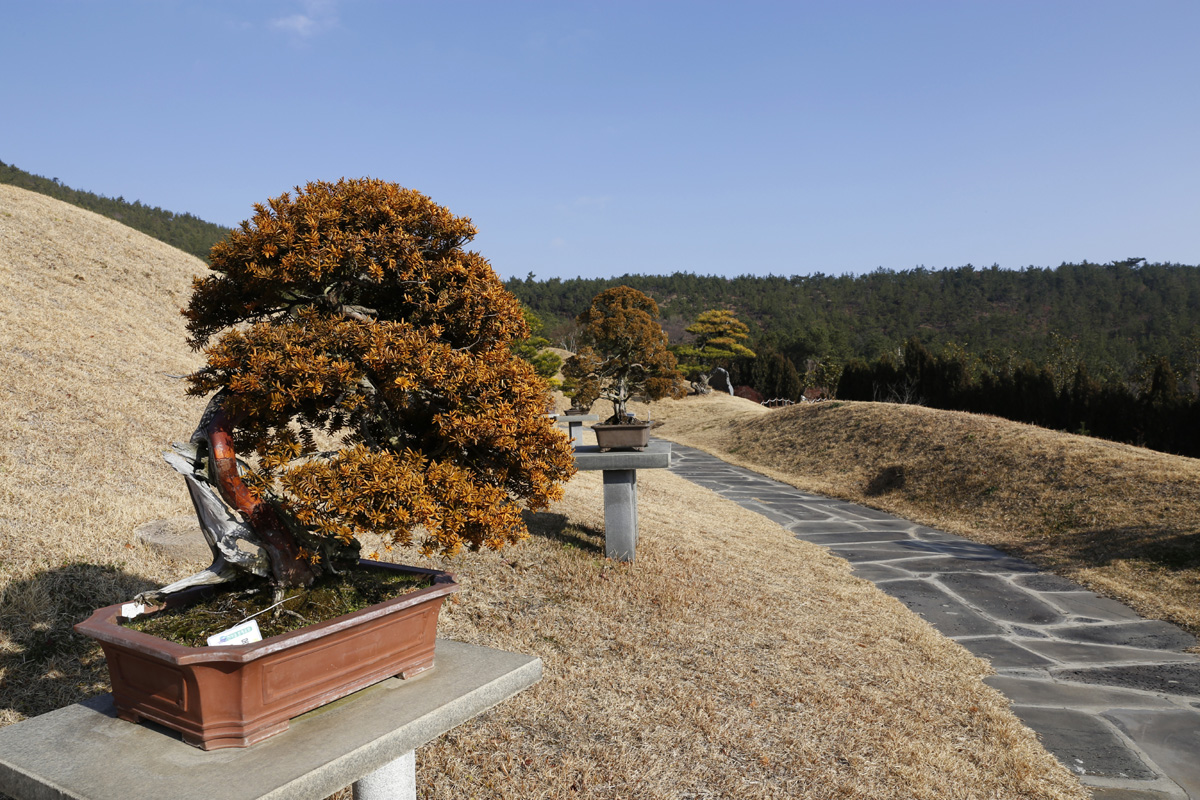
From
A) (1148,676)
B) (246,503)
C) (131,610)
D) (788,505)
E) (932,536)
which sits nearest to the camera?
(131,610)

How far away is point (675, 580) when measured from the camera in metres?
6.41

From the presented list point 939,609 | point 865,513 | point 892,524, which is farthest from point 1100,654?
point 865,513

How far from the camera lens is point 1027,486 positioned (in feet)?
40.6

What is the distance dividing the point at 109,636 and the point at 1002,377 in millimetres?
30277

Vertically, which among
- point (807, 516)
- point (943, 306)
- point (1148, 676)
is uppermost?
point (943, 306)

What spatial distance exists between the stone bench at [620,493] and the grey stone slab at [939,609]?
9.60ft

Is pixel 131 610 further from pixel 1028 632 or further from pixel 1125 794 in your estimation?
pixel 1028 632

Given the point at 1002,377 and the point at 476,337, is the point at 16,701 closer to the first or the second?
the point at 476,337

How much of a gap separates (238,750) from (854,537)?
9937 mm

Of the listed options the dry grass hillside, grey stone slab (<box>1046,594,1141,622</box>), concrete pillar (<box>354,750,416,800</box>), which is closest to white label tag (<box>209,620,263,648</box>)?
concrete pillar (<box>354,750,416,800</box>)

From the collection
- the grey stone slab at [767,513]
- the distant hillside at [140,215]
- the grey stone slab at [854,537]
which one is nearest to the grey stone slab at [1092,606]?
the grey stone slab at [854,537]

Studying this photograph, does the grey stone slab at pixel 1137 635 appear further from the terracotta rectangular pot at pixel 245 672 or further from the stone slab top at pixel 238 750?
the terracotta rectangular pot at pixel 245 672

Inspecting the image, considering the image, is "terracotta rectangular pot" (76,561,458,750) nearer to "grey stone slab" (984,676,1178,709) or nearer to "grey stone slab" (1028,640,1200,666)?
"grey stone slab" (984,676,1178,709)

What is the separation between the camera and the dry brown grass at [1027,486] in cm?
872
